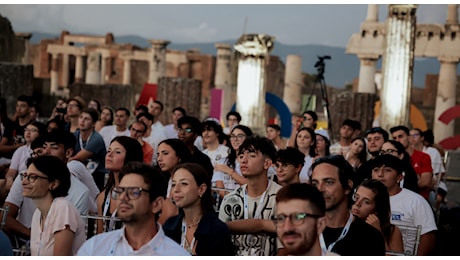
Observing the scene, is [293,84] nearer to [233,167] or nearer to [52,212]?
[233,167]

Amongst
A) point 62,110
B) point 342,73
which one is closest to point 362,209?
point 62,110

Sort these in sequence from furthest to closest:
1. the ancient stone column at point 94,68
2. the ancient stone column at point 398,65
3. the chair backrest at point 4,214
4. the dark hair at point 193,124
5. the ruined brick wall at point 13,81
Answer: the ancient stone column at point 94,68 → the ruined brick wall at point 13,81 → the ancient stone column at point 398,65 → the dark hair at point 193,124 → the chair backrest at point 4,214

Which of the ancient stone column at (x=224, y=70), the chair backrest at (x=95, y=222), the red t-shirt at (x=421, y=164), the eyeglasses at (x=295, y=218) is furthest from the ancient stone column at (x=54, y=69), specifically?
the eyeglasses at (x=295, y=218)

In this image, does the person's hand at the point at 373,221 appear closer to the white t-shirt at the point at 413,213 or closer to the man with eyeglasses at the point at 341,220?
the man with eyeglasses at the point at 341,220

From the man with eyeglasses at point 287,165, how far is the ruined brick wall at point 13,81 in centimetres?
1160

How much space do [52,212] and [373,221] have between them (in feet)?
6.40

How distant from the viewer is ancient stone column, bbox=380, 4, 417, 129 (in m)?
16.7

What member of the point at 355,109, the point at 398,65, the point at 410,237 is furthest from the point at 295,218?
the point at 355,109

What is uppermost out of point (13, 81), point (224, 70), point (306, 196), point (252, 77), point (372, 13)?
point (372, 13)

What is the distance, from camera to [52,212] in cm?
629

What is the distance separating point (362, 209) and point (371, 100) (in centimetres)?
1198

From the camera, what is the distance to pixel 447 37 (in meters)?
32.5

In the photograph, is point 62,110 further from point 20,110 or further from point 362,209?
point 362,209

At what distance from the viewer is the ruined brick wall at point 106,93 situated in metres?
24.5
